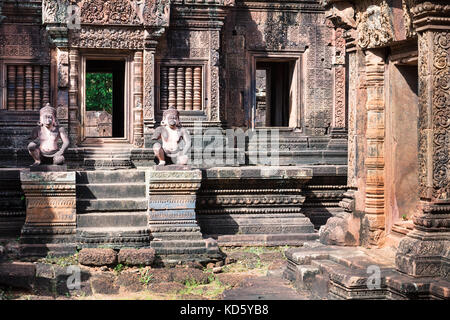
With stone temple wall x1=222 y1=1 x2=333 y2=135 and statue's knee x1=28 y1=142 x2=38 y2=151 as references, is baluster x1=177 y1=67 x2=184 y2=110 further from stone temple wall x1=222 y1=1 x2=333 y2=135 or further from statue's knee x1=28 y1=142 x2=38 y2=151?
statue's knee x1=28 y1=142 x2=38 y2=151

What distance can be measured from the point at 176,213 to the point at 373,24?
384cm

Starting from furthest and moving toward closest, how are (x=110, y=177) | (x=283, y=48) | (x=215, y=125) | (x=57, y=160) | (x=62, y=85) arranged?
(x=283, y=48)
(x=215, y=125)
(x=62, y=85)
(x=110, y=177)
(x=57, y=160)

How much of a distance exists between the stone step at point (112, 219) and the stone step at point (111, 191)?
0.35m

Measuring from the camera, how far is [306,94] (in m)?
12.4

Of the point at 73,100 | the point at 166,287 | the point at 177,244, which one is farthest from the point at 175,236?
the point at 73,100

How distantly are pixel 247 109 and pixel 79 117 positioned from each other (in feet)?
9.58

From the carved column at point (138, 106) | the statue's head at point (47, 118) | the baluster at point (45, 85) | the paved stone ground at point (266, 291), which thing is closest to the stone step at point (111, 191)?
the statue's head at point (47, 118)

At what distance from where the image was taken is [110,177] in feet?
33.0

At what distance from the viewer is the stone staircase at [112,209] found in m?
9.09

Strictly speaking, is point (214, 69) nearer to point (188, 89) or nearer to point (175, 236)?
point (188, 89)

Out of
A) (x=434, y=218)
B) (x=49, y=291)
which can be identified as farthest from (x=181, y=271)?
(x=434, y=218)

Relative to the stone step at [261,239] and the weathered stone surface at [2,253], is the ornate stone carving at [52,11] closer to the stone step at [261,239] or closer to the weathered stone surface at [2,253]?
the weathered stone surface at [2,253]

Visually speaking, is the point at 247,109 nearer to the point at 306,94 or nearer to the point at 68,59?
the point at 306,94

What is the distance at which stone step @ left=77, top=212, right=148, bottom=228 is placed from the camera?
9.38 metres
